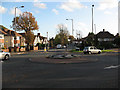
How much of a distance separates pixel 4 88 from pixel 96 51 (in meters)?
23.3

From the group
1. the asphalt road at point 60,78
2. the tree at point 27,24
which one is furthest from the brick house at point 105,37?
the asphalt road at point 60,78

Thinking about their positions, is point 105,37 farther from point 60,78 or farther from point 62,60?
point 60,78

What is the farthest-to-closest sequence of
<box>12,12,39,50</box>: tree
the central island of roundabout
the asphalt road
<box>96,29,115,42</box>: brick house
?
1. <box>96,29,115,42</box>: brick house
2. <box>12,12,39,50</box>: tree
3. the central island of roundabout
4. the asphalt road

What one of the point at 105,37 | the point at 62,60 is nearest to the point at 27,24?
the point at 62,60

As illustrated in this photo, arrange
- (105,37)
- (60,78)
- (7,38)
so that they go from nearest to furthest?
(60,78) < (7,38) < (105,37)

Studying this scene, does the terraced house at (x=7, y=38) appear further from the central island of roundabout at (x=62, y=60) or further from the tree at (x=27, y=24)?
the central island of roundabout at (x=62, y=60)

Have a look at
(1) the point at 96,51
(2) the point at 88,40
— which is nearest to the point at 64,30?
(2) the point at 88,40

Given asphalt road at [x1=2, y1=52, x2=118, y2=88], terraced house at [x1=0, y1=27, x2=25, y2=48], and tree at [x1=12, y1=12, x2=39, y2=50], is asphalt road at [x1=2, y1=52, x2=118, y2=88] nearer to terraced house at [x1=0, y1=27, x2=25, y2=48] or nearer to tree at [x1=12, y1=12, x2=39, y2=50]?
terraced house at [x1=0, y1=27, x2=25, y2=48]

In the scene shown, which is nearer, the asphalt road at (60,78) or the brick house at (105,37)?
the asphalt road at (60,78)

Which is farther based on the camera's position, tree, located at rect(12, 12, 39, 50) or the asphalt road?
tree, located at rect(12, 12, 39, 50)

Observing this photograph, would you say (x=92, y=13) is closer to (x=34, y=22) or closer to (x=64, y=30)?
(x=34, y=22)

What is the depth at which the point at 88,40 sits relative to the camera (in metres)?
33.5

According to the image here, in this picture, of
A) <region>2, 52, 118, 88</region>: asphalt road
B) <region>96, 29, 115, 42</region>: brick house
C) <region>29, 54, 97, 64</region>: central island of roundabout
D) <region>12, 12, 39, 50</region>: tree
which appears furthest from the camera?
<region>96, 29, 115, 42</region>: brick house

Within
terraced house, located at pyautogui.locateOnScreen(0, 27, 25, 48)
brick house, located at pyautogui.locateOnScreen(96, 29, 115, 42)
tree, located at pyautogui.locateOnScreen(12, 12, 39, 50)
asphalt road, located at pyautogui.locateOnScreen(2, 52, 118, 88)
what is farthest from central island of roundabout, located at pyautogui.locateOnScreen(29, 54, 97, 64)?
brick house, located at pyautogui.locateOnScreen(96, 29, 115, 42)
